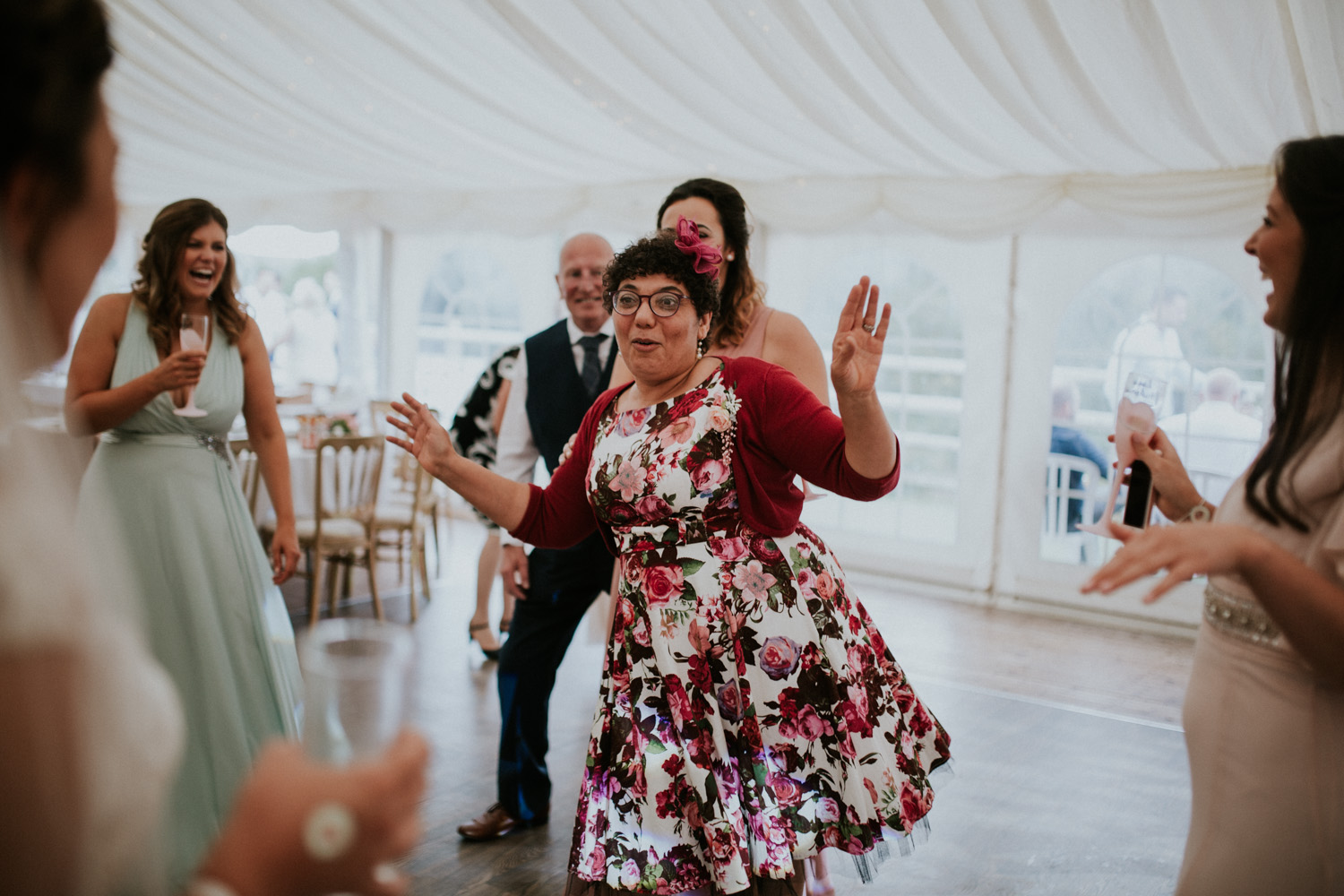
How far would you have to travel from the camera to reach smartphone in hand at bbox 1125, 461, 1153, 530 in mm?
1688

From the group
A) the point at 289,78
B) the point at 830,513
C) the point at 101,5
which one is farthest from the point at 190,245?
the point at 830,513

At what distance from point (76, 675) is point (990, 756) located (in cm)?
388

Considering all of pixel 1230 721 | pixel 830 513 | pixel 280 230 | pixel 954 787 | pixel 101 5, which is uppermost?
pixel 280 230

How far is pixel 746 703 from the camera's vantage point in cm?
187

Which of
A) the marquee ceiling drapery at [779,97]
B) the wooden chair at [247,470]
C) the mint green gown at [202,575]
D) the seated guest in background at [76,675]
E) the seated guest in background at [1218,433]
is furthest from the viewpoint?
the seated guest in background at [1218,433]

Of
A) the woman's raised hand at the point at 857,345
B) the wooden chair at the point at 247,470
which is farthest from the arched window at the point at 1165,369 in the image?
the wooden chair at the point at 247,470

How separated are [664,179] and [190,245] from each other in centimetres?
515

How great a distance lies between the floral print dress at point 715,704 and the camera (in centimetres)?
181

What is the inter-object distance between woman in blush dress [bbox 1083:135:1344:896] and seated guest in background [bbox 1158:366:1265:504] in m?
5.11

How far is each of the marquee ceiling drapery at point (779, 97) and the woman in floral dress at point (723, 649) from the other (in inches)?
106

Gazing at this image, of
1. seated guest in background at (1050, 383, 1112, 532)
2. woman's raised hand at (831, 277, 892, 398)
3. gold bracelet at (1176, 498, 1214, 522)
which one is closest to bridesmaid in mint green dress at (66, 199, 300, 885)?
woman's raised hand at (831, 277, 892, 398)

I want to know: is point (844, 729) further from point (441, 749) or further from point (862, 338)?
point (441, 749)

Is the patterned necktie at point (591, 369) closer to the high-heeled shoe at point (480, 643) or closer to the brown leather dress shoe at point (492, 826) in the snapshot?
the brown leather dress shoe at point (492, 826)

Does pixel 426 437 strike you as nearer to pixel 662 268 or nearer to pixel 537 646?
pixel 662 268
